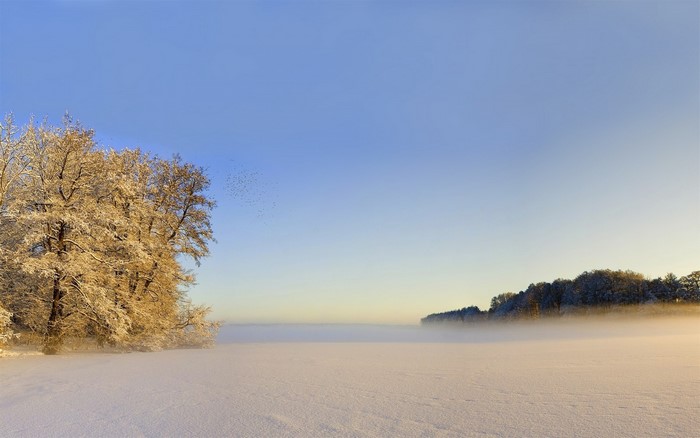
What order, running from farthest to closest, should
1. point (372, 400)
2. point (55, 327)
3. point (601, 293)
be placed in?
1. point (601, 293)
2. point (55, 327)
3. point (372, 400)

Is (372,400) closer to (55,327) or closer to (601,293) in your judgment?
(55,327)

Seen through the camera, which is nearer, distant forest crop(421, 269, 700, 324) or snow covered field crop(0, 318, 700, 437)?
snow covered field crop(0, 318, 700, 437)

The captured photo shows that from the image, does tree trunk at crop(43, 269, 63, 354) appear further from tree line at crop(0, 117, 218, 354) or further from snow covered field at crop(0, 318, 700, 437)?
snow covered field at crop(0, 318, 700, 437)

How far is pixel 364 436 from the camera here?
16.6 ft

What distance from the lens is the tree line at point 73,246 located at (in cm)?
1809

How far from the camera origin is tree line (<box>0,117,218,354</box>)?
1809cm

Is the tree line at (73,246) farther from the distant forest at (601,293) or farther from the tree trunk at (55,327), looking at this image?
the distant forest at (601,293)

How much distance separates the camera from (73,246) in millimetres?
19625

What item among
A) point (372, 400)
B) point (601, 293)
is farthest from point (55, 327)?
point (601, 293)

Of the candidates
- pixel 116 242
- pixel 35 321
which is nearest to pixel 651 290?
pixel 116 242

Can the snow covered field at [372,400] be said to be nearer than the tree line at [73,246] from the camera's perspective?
Yes

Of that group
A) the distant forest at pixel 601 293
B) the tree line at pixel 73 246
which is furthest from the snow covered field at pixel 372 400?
the distant forest at pixel 601 293

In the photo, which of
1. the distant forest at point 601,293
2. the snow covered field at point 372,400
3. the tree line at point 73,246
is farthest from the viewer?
the distant forest at point 601,293

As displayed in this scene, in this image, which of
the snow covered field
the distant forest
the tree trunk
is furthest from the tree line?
the distant forest
